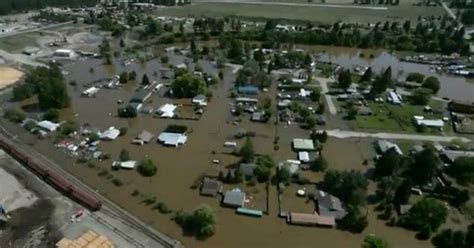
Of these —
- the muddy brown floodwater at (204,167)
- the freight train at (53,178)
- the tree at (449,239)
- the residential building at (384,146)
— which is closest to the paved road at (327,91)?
the muddy brown floodwater at (204,167)

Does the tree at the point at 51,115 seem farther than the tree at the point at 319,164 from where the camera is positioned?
Yes

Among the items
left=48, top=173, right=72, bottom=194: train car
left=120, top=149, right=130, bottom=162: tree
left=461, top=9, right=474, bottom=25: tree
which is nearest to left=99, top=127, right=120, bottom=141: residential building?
left=120, top=149, right=130, bottom=162: tree

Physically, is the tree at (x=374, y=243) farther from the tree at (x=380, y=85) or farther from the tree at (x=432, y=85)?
the tree at (x=432, y=85)

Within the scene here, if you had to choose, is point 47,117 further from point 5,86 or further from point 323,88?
point 323,88

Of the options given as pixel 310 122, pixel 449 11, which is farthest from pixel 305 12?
pixel 310 122

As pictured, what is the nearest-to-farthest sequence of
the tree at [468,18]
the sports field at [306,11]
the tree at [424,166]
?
the tree at [424,166] → the tree at [468,18] → the sports field at [306,11]

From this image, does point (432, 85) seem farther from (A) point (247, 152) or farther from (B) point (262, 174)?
(B) point (262, 174)

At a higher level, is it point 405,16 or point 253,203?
point 405,16

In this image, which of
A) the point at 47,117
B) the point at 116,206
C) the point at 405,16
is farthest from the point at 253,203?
the point at 405,16

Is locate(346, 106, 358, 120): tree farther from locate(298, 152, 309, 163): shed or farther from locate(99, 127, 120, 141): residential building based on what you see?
locate(99, 127, 120, 141): residential building
